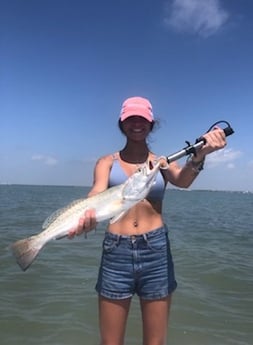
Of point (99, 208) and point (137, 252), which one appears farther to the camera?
point (137, 252)

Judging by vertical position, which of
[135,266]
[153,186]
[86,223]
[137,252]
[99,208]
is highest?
[153,186]

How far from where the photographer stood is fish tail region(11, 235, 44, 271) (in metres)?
4.62

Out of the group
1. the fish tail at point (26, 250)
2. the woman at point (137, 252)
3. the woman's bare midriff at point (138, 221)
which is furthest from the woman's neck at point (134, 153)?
the fish tail at point (26, 250)

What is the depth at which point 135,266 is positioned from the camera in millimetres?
4785

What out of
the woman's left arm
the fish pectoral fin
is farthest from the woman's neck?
the fish pectoral fin

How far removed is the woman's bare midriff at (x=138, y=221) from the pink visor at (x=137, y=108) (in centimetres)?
90

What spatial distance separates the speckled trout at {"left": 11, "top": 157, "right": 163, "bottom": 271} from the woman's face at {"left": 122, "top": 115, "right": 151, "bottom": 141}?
1.31 ft

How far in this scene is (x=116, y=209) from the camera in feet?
15.0

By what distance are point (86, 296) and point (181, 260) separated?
5.76 m

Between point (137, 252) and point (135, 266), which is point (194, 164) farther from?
point (135, 266)

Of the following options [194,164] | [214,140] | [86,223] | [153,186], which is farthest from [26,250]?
[214,140]

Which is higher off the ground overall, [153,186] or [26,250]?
[153,186]

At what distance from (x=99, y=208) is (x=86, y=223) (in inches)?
7.7

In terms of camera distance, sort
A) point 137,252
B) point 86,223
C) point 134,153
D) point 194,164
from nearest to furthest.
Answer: point 86,223, point 137,252, point 194,164, point 134,153
